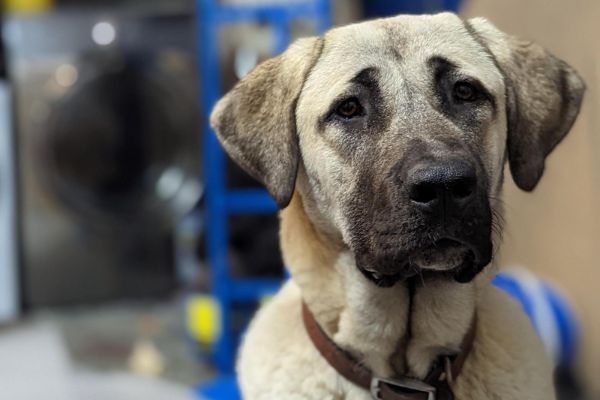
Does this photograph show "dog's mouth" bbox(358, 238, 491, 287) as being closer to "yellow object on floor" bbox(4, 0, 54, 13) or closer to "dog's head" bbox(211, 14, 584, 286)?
"dog's head" bbox(211, 14, 584, 286)

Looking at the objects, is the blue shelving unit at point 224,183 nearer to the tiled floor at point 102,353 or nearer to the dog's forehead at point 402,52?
the tiled floor at point 102,353

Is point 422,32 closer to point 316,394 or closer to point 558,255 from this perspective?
point 316,394

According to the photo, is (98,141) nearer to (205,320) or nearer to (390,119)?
(205,320)

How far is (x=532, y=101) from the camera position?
4.33 ft

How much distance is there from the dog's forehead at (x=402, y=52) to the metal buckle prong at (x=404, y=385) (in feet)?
1.53

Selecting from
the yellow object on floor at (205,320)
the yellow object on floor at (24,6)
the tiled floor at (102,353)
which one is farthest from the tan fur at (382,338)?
the yellow object on floor at (24,6)

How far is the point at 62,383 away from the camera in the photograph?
272 centimetres

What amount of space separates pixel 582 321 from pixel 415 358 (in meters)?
1.39

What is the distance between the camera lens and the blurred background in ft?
8.57

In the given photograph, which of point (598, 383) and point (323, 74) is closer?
point (323, 74)

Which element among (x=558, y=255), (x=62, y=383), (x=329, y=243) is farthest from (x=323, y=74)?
(x=62, y=383)

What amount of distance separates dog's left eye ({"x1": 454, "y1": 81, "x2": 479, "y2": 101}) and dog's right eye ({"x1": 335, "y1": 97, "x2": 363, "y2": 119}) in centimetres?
16

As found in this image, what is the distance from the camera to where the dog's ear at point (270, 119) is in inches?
52.4

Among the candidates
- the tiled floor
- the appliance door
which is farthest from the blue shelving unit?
the appliance door
